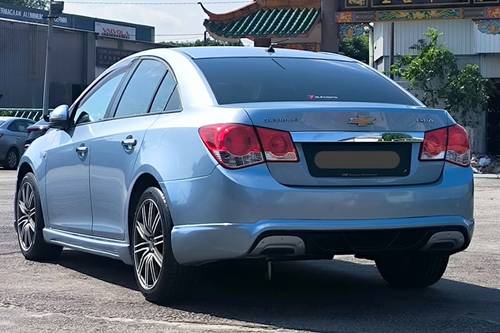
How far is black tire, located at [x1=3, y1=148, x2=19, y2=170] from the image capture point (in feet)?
81.7

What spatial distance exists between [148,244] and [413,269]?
189 centimetres

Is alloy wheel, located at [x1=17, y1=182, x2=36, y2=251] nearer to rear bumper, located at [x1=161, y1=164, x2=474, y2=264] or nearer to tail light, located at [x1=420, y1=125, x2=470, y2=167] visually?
rear bumper, located at [x1=161, y1=164, x2=474, y2=264]

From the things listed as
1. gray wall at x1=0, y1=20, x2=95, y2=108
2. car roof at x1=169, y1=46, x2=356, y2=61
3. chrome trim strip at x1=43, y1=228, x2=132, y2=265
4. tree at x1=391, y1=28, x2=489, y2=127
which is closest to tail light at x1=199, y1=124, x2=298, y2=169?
car roof at x1=169, y1=46, x2=356, y2=61

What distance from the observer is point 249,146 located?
550cm

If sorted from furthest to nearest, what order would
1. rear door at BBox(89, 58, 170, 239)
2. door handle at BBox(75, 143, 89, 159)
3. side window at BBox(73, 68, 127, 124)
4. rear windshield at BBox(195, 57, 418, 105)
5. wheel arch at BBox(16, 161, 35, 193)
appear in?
1. wheel arch at BBox(16, 161, 35, 193)
2. side window at BBox(73, 68, 127, 124)
3. door handle at BBox(75, 143, 89, 159)
4. rear door at BBox(89, 58, 170, 239)
5. rear windshield at BBox(195, 57, 418, 105)

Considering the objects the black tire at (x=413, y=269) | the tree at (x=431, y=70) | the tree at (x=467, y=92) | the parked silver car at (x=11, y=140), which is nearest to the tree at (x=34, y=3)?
the parked silver car at (x=11, y=140)

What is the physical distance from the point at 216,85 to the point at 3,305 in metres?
1.94

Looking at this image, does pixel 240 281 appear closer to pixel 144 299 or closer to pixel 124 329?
pixel 144 299

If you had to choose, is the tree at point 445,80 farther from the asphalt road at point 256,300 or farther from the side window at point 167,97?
the side window at point 167,97

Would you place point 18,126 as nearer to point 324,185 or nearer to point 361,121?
point 361,121

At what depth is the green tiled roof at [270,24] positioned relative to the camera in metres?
23.6

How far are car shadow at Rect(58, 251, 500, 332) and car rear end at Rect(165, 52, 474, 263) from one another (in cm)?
40

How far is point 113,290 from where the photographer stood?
6672 mm

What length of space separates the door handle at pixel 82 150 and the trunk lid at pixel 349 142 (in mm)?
1745
